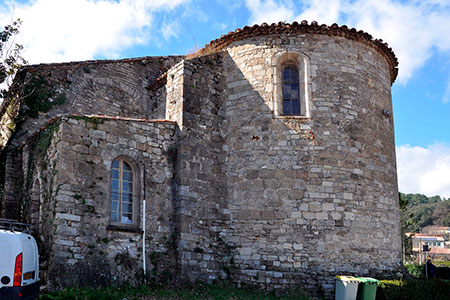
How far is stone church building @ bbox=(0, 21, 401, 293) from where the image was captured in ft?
40.8

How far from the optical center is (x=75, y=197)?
12.0m

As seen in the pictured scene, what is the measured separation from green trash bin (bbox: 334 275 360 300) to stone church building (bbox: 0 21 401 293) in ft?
1.54

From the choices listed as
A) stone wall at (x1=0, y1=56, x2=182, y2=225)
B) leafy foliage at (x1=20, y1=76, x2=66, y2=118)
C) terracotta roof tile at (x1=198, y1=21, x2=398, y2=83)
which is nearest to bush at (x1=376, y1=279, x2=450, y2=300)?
terracotta roof tile at (x1=198, y1=21, x2=398, y2=83)

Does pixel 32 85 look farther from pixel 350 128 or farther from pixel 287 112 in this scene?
pixel 350 128

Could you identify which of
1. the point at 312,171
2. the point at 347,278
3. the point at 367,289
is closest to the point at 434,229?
the point at 312,171

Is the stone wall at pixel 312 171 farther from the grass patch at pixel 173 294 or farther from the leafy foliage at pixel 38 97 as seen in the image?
the leafy foliage at pixel 38 97

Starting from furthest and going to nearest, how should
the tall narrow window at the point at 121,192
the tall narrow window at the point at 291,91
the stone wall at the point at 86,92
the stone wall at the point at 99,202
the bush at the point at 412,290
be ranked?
the stone wall at the point at 86,92, the tall narrow window at the point at 291,91, the tall narrow window at the point at 121,192, the bush at the point at 412,290, the stone wall at the point at 99,202

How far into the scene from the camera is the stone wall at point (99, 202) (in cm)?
1165

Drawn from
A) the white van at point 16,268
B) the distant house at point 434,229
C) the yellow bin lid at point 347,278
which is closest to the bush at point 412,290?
the yellow bin lid at point 347,278

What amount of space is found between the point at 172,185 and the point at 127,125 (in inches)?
83.9

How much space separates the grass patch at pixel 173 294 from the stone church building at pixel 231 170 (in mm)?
363

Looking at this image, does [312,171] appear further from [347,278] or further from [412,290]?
[412,290]

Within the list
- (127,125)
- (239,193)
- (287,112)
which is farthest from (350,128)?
(127,125)

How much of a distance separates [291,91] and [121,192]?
600cm
